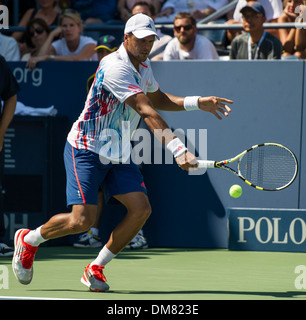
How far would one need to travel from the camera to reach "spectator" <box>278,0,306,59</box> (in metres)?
8.18

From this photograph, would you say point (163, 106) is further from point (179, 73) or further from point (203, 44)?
point (203, 44)

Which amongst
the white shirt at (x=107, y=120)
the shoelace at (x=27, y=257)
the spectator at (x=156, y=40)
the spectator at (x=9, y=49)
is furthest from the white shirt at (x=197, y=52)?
the shoelace at (x=27, y=257)

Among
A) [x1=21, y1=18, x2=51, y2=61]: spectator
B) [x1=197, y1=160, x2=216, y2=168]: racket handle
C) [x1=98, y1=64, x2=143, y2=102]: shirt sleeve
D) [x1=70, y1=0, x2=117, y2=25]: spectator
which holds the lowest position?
[x1=197, y1=160, x2=216, y2=168]: racket handle

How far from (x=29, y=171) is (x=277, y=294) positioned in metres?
3.38

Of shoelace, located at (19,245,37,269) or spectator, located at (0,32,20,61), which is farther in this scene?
spectator, located at (0,32,20,61)

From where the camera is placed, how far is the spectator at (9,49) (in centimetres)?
848

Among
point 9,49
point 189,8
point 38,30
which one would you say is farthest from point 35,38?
point 189,8

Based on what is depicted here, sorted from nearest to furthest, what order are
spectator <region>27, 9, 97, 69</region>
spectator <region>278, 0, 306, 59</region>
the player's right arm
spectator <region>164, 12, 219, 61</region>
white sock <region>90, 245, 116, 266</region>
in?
the player's right arm → white sock <region>90, 245, 116, 266</region> → spectator <region>164, 12, 219, 61</region> → spectator <region>278, 0, 306, 59</region> → spectator <region>27, 9, 97, 69</region>

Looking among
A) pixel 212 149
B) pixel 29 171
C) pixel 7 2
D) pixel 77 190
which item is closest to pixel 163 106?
pixel 77 190

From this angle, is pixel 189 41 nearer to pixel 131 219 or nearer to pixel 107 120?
pixel 107 120

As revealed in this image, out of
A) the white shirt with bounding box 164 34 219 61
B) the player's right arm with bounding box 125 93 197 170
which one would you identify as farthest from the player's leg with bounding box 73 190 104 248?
the player's right arm with bounding box 125 93 197 170

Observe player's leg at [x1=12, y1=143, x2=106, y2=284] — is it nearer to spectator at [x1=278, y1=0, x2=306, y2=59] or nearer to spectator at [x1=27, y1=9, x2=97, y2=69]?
spectator at [x1=27, y1=9, x2=97, y2=69]

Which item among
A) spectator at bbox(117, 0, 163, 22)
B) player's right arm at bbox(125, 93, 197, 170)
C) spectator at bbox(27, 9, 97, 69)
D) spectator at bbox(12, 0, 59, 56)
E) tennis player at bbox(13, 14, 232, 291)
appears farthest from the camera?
spectator at bbox(117, 0, 163, 22)

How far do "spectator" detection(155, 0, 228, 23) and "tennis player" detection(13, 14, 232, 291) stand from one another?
457cm
